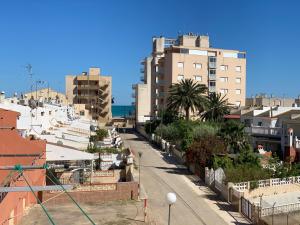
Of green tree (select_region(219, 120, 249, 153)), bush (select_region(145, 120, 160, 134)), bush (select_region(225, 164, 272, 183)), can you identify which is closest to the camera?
bush (select_region(225, 164, 272, 183))

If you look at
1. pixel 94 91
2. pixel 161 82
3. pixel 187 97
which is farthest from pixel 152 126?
pixel 94 91

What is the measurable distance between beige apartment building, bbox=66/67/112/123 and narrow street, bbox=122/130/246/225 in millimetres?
58149

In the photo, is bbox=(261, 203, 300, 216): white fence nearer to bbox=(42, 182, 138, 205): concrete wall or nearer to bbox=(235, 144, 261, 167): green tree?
bbox=(42, 182, 138, 205): concrete wall

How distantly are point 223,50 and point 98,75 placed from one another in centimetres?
3204

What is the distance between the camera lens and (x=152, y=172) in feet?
103

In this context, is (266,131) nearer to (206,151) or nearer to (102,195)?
(206,151)

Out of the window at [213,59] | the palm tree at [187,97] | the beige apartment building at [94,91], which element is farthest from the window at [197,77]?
the beige apartment building at [94,91]

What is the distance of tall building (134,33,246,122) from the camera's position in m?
72.0

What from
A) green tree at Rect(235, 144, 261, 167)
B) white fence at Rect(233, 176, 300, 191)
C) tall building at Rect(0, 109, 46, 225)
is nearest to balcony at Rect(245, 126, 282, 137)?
green tree at Rect(235, 144, 261, 167)

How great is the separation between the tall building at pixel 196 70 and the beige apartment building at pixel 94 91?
14.5 meters

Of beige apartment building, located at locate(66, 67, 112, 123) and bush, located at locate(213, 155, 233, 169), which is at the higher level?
beige apartment building, located at locate(66, 67, 112, 123)

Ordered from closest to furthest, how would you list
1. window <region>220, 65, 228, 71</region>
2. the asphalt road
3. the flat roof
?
1. the asphalt road
2. the flat roof
3. window <region>220, 65, 228, 71</region>

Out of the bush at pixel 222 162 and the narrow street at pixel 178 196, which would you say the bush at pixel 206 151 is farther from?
the narrow street at pixel 178 196

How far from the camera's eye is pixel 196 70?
7300 centimetres
